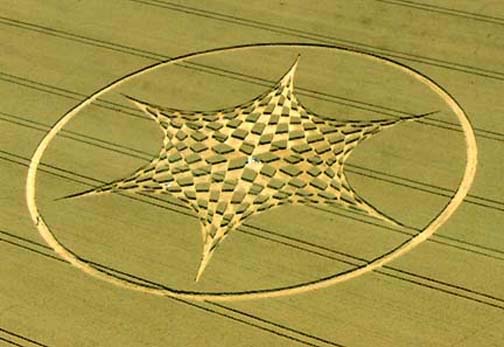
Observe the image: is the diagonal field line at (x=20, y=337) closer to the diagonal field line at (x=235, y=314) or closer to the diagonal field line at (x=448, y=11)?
the diagonal field line at (x=235, y=314)

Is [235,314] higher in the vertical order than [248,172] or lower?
lower

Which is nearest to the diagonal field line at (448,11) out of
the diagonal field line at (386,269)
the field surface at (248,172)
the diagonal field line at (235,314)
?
the field surface at (248,172)

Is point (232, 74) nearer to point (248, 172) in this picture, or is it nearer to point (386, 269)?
point (248, 172)

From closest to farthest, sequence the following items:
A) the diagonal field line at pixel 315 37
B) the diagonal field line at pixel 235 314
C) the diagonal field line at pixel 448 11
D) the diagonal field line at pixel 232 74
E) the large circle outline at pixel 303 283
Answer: the diagonal field line at pixel 235 314 → the large circle outline at pixel 303 283 → the diagonal field line at pixel 232 74 → the diagonal field line at pixel 315 37 → the diagonal field line at pixel 448 11

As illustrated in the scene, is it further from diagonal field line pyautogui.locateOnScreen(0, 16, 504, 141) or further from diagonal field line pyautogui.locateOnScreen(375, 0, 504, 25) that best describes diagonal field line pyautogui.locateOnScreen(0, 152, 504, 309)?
diagonal field line pyautogui.locateOnScreen(375, 0, 504, 25)

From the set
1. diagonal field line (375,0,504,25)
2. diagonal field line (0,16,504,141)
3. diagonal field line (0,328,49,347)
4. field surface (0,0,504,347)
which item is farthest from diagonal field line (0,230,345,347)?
diagonal field line (375,0,504,25)

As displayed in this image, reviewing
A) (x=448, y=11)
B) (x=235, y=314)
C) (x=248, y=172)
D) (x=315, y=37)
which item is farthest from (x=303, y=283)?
(x=448, y=11)
